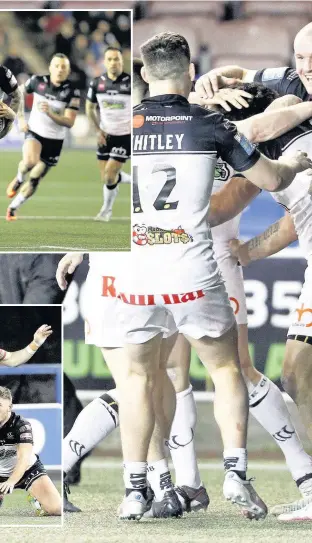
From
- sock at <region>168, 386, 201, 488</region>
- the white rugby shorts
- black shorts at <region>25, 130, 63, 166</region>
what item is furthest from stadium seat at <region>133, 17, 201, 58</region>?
sock at <region>168, 386, 201, 488</region>

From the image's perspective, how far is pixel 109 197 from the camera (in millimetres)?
4066

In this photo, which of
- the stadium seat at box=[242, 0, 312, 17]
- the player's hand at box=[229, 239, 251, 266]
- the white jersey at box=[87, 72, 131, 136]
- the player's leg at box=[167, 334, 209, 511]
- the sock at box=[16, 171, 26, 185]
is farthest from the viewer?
the stadium seat at box=[242, 0, 312, 17]

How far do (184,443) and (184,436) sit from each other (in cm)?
3

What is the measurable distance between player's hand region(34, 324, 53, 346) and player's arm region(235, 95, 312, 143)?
3.18 ft

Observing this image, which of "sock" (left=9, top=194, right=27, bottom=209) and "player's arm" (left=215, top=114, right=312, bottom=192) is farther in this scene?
"sock" (left=9, top=194, right=27, bottom=209)

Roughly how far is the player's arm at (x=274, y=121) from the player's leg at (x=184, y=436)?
801 millimetres

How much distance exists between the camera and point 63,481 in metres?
4.10

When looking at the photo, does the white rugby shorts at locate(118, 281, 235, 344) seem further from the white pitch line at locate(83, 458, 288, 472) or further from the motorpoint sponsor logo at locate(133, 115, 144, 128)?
the white pitch line at locate(83, 458, 288, 472)

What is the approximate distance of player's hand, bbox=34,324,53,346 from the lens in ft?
13.2

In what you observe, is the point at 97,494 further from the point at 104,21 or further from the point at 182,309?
the point at 104,21

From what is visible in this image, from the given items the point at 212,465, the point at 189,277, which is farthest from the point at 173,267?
the point at 212,465

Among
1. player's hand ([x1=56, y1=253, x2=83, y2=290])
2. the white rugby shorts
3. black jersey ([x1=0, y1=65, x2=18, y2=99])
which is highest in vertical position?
black jersey ([x1=0, y1=65, x2=18, y2=99])

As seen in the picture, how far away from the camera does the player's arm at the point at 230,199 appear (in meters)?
4.18

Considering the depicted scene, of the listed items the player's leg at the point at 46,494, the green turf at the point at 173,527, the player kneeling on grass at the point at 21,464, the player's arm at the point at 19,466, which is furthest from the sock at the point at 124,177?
the green turf at the point at 173,527
